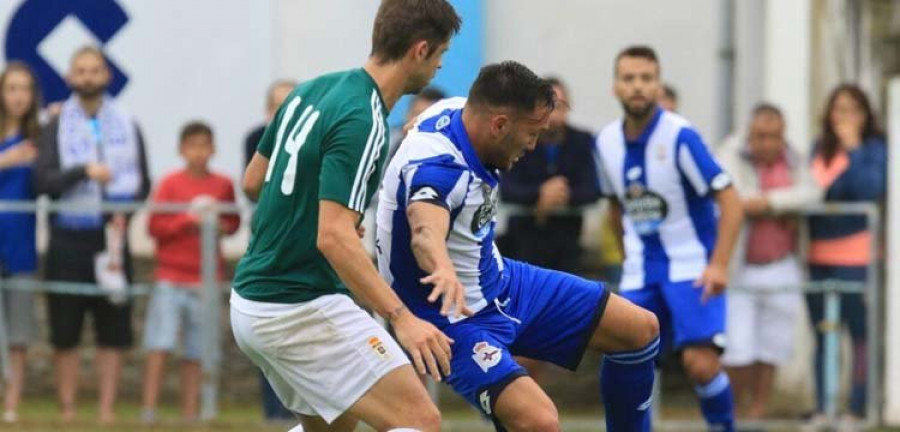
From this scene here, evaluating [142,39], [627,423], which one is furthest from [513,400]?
[142,39]

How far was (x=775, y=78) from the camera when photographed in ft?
47.6

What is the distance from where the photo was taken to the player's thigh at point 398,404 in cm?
727

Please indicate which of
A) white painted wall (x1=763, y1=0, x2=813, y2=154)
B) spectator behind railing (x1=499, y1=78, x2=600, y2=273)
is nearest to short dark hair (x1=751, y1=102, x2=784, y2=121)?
spectator behind railing (x1=499, y1=78, x2=600, y2=273)

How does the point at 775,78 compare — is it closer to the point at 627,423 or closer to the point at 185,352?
the point at 185,352

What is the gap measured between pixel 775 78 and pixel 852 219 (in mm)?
2054

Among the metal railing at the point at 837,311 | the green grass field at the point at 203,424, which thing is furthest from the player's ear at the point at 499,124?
the metal railing at the point at 837,311

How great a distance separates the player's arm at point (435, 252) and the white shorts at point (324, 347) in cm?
27

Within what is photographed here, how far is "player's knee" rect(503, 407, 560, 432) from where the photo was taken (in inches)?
309

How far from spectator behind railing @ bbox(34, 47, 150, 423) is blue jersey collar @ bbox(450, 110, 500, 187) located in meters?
5.14

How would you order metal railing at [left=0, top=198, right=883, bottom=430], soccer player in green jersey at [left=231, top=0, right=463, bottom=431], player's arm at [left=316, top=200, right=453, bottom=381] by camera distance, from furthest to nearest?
metal railing at [left=0, top=198, right=883, bottom=430]
soccer player in green jersey at [left=231, top=0, right=463, bottom=431]
player's arm at [left=316, top=200, right=453, bottom=381]

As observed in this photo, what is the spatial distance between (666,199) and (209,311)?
335 cm

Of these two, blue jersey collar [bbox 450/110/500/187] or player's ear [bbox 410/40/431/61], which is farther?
blue jersey collar [bbox 450/110/500/187]

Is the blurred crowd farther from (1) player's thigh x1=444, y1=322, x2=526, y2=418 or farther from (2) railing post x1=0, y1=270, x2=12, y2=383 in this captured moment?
(1) player's thigh x1=444, y1=322, x2=526, y2=418

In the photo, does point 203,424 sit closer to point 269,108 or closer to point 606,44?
point 269,108
